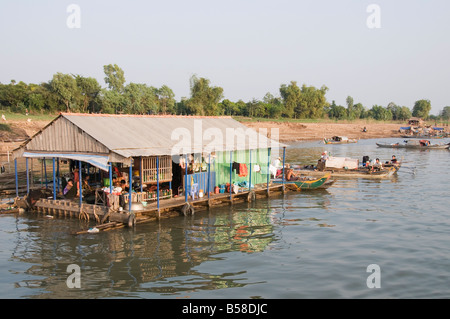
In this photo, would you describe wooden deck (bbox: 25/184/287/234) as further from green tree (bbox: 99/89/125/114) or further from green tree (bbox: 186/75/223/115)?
green tree (bbox: 186/75/223/115)

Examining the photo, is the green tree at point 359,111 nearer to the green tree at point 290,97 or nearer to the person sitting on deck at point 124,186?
the green tree at point 290,97

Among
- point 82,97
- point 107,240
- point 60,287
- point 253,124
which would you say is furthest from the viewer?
point 253,124

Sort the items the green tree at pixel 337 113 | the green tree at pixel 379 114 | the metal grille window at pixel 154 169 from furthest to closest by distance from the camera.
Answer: the green tree at pixel 379 114 < the green tree at pixel 337 113 < the metal grille window at pixel 154 169

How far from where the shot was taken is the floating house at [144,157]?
51.0 ft

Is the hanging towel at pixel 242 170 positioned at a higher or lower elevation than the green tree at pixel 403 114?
lower

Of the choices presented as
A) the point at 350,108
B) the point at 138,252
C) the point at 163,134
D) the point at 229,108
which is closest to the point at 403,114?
the point at 350,108

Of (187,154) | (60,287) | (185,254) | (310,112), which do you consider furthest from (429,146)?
(60,287)

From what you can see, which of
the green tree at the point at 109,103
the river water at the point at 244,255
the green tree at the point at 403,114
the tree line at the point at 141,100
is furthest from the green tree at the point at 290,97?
the river water at the point at 244,255

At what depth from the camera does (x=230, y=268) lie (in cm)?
1204

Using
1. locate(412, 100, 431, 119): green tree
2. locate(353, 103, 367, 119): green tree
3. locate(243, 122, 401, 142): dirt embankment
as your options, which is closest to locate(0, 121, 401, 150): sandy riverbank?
locate(243, 122, 401, 142): dirt embankment

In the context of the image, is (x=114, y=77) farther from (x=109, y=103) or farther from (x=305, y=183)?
(x=305, y=183)

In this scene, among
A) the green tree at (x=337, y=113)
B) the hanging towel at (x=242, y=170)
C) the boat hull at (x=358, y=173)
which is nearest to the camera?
the hanging towel at (x=242, y=170)
